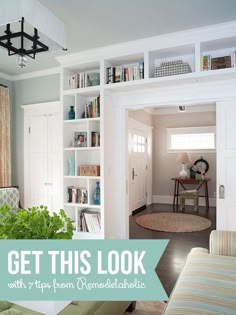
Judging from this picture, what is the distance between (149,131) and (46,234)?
6267mm

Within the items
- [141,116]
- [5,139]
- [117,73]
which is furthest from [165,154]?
[5,139]

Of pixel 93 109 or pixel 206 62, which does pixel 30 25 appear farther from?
pixel 206 62

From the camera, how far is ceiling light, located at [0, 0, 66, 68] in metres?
2.08

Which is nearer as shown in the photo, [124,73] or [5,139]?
[124,73]

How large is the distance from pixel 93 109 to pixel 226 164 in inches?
77.5

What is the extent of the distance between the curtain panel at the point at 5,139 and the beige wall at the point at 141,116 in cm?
268

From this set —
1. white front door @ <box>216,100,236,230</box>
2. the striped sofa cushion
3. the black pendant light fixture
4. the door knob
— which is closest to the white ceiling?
the black pendant light fixture

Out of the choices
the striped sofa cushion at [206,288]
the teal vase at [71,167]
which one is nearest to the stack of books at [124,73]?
the teal vase at [71,167]

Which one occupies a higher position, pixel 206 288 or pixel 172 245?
pixel 206 288

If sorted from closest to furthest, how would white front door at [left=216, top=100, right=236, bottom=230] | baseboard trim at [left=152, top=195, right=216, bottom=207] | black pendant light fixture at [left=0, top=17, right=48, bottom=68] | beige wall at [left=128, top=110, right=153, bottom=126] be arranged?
1. black pendant light fixture at [left=0, top=17, right=48, bottom=68]
2. white front door at [left=216, top=100, right=236, bottom=230]
3. beige wall at [left=128, top=110, right=153, bottom=126]
4. baseboard trim at [left=152, top=195, right=216, bottom=207]

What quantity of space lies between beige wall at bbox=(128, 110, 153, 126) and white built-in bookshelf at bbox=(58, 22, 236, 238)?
2306 millimetres

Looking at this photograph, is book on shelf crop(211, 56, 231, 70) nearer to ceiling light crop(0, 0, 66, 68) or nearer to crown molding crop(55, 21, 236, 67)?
crown molding crop(55, 21, 236, 67)

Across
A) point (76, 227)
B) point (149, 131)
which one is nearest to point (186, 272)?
point (76, 227)

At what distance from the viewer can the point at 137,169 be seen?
265 inches
